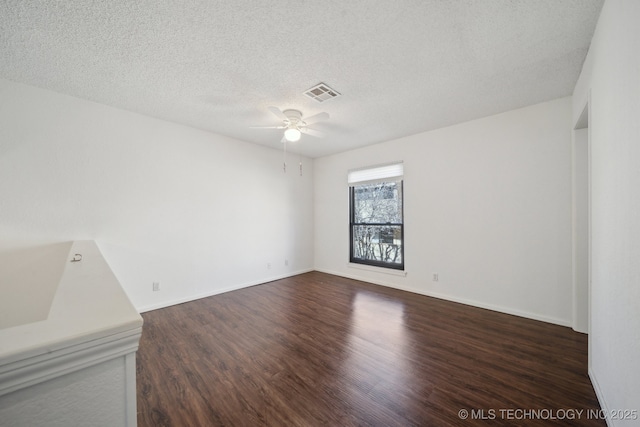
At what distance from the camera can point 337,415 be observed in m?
1.51

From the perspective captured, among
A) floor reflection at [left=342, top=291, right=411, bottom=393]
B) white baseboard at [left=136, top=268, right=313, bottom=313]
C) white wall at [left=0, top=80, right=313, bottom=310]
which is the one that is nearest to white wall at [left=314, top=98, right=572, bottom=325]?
floor reflection at [left=342, top=291, right=411, bottom=393]

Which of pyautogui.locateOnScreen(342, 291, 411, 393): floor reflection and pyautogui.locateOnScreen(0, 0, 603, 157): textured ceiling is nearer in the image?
pyautogui.locateOnScreen(0, 0, 603, 157): textured ceiling

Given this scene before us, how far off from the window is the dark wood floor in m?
1.28

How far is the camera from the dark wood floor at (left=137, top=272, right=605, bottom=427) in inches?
60.2

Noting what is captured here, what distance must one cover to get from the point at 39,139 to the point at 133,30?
6.12ft

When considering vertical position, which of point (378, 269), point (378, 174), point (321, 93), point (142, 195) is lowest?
point (378, 269)

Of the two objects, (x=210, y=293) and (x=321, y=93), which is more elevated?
(x=321, y=93)

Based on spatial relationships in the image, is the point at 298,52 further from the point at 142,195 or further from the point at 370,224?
the point at 370,224

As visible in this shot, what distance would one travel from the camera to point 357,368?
1958 millimetres

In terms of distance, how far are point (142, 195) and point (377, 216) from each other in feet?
12.4

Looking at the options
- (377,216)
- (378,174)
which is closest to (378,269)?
(377,216)

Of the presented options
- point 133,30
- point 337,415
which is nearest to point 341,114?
point 133,30

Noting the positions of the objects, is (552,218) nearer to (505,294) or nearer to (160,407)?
(505,294)

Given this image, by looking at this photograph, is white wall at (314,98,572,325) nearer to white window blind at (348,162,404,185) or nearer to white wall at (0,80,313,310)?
white window blind at (348,162,404,185)
